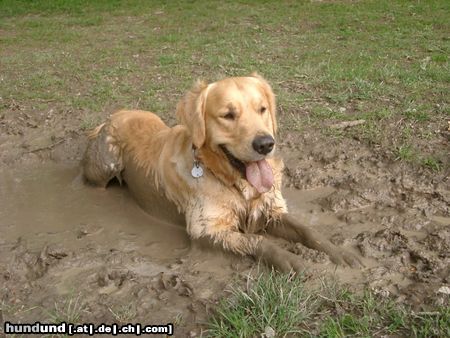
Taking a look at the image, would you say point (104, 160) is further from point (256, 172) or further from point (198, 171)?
point (256, 172)

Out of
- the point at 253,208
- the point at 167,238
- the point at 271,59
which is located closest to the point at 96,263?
the point at 167,238

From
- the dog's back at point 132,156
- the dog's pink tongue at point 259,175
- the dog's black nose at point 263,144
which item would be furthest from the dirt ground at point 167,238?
the dog's black nose at point 263,144

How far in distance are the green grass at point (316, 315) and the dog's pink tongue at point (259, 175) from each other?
3.08 ft

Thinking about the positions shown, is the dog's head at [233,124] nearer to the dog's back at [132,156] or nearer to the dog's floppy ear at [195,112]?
the dog's floppy ear at [195,112]

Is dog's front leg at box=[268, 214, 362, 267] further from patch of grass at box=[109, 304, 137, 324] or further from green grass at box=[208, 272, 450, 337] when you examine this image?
patch of grass at box=[109, 304, 137, 324]

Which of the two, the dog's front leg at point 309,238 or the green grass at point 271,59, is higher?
the green grass at point 271,59

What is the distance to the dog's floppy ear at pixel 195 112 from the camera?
4027 mm

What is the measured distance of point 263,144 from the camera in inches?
143

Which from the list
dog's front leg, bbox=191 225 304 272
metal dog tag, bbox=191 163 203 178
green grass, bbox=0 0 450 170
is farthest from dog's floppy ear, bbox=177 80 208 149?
green grass, bbox=0 0 450 170

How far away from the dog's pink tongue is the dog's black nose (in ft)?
0.85

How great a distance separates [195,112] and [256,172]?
2.25 ft

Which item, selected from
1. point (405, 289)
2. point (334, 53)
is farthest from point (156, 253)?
point (334, 53)

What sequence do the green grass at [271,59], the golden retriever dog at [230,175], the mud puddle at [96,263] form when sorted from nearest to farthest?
the mud puddle at [96,263]
the golden retriever dog at [230,175]
the green grass at [271,59]

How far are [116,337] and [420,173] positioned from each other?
125 inches
